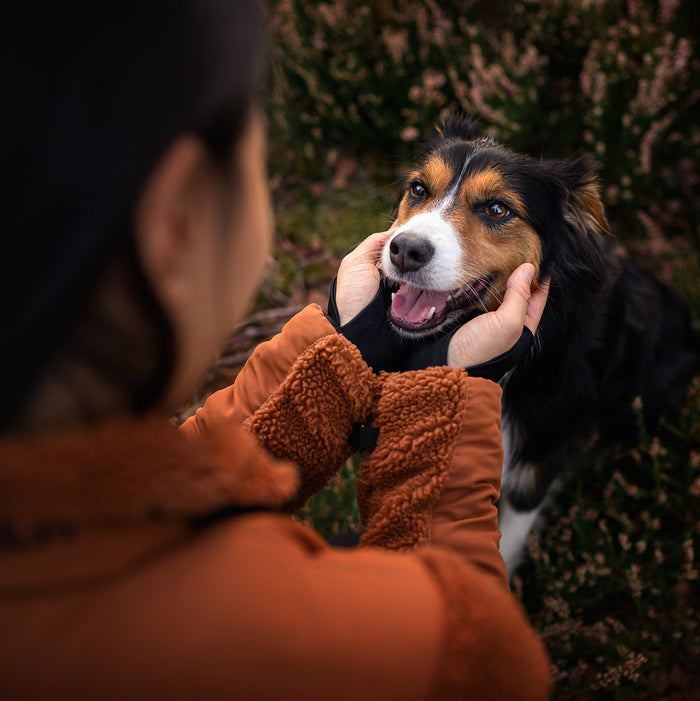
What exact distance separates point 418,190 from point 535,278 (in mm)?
632

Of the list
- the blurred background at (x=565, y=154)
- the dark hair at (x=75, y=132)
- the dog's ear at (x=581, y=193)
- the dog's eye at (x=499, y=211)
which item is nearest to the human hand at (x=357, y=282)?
the dog's eye at (x=499, y=211)


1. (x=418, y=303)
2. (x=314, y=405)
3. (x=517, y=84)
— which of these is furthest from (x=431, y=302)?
(x=517, y=84)

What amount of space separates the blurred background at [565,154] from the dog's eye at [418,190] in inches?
25.2

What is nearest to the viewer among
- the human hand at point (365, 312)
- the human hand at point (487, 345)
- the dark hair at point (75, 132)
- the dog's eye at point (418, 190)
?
the dark hair at point (75, 132)

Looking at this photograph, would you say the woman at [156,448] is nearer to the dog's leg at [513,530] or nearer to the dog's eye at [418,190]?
the dog's eye at [418,190]

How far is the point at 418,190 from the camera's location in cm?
226

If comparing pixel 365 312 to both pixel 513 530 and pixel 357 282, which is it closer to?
pixel 357 282

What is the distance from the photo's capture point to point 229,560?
0.70 meters

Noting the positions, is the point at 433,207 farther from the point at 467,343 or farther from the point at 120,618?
the point at 120,618

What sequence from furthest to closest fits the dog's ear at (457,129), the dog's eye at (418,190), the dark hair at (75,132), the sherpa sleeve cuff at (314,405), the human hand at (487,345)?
the dog's ear at (457,129) < the dog's eye at (418,190) < the human hand at (487,345) < the sherpa sleeve cuff at (314,405) < the dark hair at (75,132)

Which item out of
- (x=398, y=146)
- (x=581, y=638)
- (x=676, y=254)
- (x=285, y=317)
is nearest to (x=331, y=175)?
(x=398, y=146)

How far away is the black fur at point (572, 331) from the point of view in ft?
6.88

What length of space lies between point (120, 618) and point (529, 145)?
4134mm

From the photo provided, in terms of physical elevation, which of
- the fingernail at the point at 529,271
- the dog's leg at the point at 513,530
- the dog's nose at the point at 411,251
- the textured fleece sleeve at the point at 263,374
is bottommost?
the dog's leg at the point at 513,530
